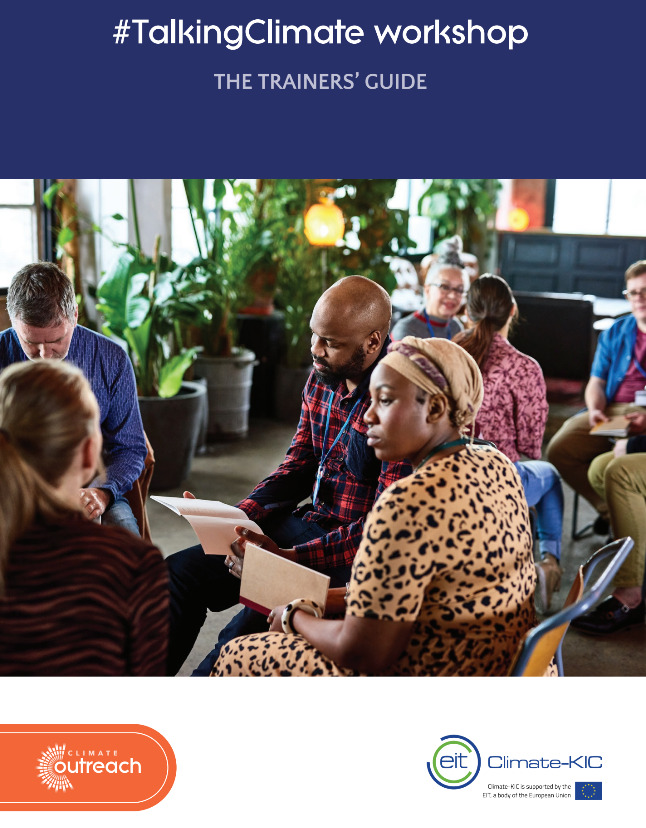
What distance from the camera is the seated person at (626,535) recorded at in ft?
11.0

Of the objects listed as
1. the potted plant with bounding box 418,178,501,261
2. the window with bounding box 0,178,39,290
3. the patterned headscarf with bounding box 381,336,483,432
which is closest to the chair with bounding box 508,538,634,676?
the patterned headscarf with bounding box 381,336,483,432

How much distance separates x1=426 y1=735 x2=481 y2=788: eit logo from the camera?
178 cm

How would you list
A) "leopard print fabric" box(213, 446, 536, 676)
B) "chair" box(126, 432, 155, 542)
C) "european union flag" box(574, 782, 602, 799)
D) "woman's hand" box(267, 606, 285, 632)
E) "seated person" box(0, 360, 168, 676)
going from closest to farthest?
1. "seated person" box(0, 360, 168, 676)
2. "leopard print fabric" box(213, 446, 536, 676)
3. "european union flag" box(574, 782, 602, 799)
4. "woman's hand" box(267, 606, 285, 632)
5. "chair" box(126, 432, 155, 542)

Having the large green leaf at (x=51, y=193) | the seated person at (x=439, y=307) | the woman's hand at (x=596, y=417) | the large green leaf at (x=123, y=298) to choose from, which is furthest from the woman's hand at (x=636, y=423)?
the large green leaf at (x=51, y=193)

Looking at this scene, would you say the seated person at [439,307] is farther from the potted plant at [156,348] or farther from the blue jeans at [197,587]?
the blue jeans at [197,587]

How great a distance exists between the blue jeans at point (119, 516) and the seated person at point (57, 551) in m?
1.03

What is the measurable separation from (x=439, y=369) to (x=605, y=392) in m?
2.66

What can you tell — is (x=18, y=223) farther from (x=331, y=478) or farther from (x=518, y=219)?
(x=518, y=219)

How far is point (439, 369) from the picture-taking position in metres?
1.67

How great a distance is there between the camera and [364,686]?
175 cm

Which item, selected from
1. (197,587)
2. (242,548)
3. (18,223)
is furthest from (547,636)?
(18,223)

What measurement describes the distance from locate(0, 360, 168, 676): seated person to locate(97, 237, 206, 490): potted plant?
10.8 feet

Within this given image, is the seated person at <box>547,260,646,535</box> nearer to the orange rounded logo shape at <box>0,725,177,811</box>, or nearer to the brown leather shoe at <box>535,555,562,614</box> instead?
the brown leather shoe at <box>535,555,562,614</box>
